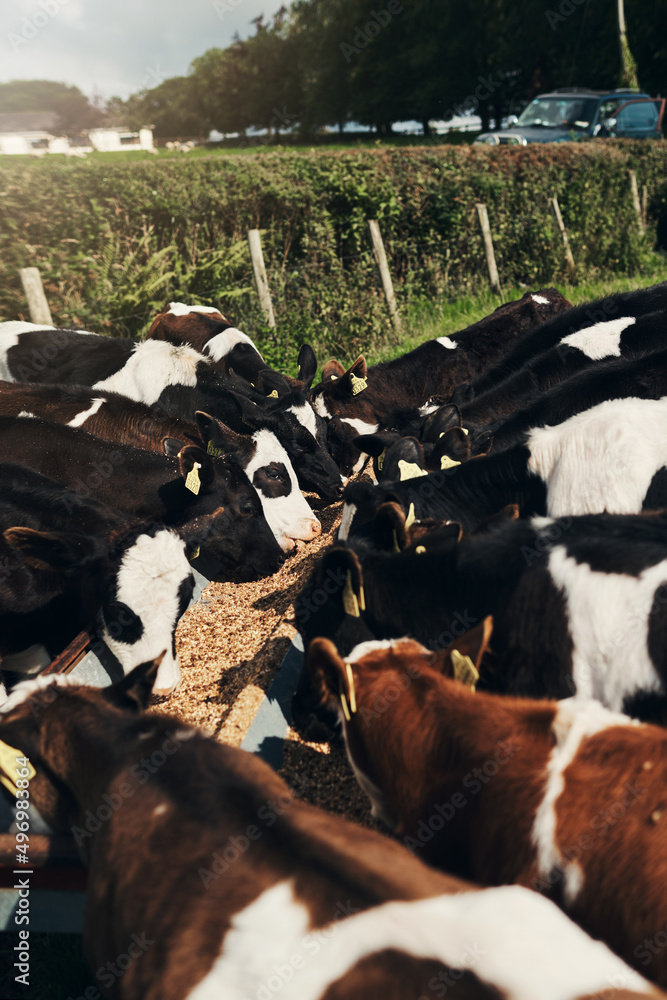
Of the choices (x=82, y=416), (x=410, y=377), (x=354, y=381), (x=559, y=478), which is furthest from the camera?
(x=410, y=377)

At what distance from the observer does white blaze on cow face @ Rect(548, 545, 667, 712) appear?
2479 millimetres

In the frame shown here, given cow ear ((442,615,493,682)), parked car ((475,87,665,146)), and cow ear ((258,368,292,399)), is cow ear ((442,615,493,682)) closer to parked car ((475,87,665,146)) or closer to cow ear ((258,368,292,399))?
cow ear ((258,368,292,399))

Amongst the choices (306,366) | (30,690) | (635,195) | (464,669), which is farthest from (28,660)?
(635,195)

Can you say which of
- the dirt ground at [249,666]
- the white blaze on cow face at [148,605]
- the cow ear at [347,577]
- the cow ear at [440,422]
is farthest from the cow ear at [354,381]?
the cow ear at [347,577]

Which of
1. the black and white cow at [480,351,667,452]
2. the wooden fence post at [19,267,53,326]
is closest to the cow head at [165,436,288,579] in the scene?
the black and white cow at [480,351,667,452]

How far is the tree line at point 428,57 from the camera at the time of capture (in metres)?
31.4

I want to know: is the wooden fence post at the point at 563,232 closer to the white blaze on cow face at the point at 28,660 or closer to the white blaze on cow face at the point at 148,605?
the white blaze on cow face at the point at 148,605

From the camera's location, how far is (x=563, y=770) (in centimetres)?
192

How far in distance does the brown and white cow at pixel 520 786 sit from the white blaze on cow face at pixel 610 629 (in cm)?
47

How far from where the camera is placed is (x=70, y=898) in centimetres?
226

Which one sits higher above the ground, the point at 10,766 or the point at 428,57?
the point at 428,57

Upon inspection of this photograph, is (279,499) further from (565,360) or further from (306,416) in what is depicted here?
(565,360)

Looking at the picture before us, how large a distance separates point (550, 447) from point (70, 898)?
2938 mm

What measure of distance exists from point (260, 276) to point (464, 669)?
27.0ft
